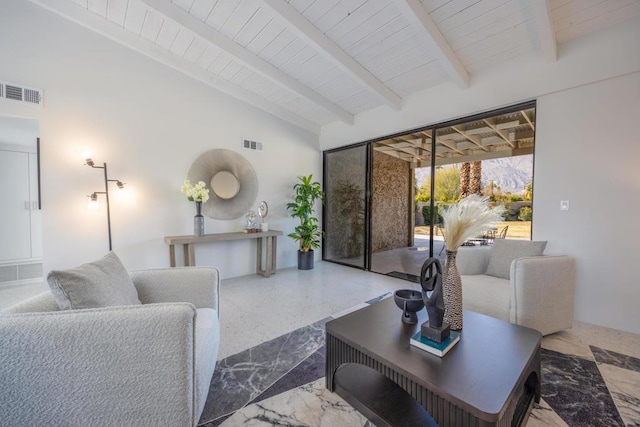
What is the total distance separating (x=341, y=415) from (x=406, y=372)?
566 mm

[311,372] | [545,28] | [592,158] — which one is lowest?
[311,372]

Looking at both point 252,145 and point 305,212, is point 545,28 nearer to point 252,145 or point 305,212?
point 305,212

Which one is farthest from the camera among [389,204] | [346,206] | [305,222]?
[346,206]

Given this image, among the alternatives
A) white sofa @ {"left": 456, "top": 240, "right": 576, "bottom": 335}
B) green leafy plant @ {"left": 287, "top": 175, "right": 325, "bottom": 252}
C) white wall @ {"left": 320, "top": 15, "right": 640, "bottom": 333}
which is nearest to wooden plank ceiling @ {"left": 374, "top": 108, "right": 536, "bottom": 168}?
white wall @ {"left": 320, "top": 15, "right": 640, "bottom": 333}

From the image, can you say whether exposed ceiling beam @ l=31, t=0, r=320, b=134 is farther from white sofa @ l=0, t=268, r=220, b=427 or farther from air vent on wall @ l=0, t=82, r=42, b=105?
white sofa @ l=0, t=268, r=220, b=427

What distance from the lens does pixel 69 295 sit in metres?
1.09

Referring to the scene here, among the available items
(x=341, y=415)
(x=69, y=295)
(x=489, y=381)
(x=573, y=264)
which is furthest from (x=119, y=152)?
→ (x=573, y=264)

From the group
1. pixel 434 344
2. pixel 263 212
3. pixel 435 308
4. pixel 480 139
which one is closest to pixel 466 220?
pixel 435 308

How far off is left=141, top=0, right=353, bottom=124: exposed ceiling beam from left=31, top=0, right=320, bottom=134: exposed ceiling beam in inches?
31.0

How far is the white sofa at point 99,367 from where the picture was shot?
2.89 ft

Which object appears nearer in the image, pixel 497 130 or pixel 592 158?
pixel 592 158

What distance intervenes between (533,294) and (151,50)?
4.82 meters

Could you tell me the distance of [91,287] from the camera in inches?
46.0

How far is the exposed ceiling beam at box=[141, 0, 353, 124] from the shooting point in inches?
100.0
